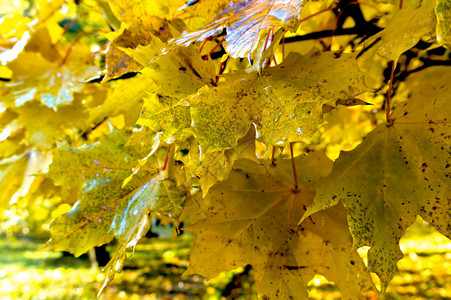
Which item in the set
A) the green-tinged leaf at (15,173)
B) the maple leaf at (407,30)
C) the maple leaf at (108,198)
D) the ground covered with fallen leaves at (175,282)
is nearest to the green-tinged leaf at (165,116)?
the maple leaf at (108,198)

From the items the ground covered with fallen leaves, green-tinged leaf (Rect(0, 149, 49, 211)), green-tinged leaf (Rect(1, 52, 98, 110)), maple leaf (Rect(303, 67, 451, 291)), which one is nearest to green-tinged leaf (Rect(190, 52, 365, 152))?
maple leaf (Rect(303, 67, 451, 291))

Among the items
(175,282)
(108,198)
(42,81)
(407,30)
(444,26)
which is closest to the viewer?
(444,26)

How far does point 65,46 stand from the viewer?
1.14m

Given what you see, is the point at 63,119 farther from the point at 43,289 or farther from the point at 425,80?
the point at 43,289

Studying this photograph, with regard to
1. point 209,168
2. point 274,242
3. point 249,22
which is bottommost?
point 274,242

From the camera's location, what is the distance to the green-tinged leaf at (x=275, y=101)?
1.36 feet

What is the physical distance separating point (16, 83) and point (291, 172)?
2.31 ft

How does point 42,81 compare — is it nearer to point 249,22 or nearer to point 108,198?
point 108,198

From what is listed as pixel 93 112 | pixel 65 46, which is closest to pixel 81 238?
pixel 93 112

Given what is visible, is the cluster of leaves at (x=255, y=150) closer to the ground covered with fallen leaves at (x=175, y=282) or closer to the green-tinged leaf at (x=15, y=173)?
the green-tinged leaf at (x=15, y=173)

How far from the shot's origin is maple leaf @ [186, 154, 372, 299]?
58 cm

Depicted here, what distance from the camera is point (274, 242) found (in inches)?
23.7

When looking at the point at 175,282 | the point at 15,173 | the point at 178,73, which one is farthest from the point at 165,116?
the point at 175,282

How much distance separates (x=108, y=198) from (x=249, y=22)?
39 cm
